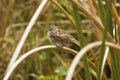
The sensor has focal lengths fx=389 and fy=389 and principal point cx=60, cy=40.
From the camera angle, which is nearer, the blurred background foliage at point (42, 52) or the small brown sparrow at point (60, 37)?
→ the small brown sparrow at point (60, 37)

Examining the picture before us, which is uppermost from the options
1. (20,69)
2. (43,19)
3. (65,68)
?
(43,19)

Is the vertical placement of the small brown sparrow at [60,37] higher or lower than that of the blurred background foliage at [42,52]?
lower

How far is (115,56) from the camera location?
3.87 feet

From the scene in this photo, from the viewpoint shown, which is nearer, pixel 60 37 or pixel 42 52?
pixel 60 37

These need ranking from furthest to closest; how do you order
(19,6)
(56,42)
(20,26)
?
(19,6)
(20,26)
(56,42)

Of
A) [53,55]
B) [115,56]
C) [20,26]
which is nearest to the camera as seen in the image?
[115,56]

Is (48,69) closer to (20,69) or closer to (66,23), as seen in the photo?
(20,69)

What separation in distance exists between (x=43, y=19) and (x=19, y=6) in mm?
398

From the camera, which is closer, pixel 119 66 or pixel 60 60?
pixel 119 66

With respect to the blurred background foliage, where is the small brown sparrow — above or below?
below

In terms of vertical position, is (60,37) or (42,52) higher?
(42,52)

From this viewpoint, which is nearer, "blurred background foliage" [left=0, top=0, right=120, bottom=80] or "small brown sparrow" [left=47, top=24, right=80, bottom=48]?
"small brown sparrow" [left=47, top=24, right=80, bottom=48]

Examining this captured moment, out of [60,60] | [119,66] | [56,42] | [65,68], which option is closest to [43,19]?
[60,60]

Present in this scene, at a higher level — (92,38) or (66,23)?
(66,23)
